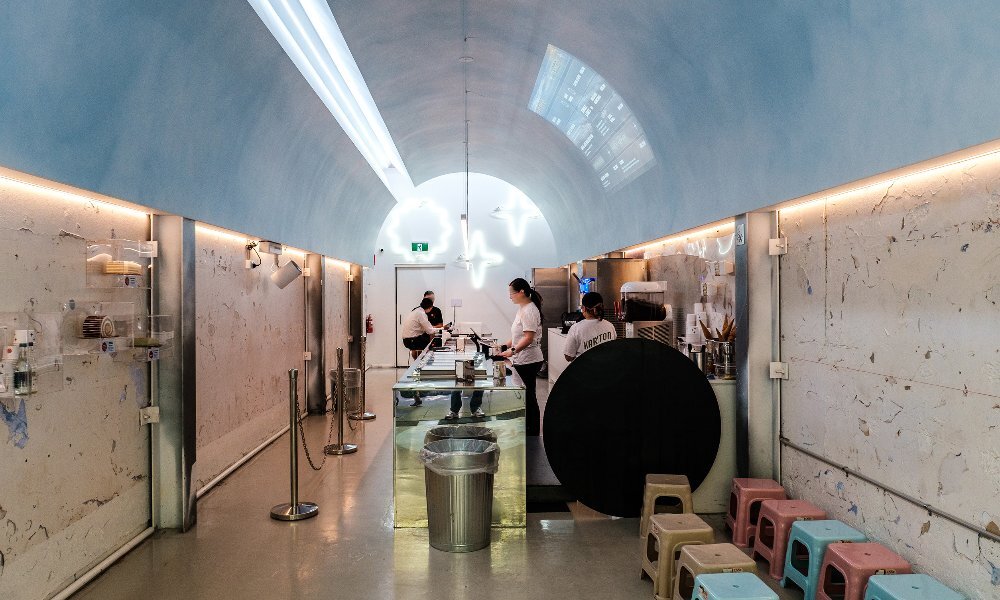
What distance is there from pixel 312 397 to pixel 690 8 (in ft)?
23.2

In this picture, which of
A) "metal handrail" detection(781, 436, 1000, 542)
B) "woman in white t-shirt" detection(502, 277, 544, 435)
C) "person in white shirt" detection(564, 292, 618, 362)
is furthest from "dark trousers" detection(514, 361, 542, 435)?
"metal handrail" detection(781, 436, 1000, 542)

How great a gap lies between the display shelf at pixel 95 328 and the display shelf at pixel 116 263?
0.46 feet

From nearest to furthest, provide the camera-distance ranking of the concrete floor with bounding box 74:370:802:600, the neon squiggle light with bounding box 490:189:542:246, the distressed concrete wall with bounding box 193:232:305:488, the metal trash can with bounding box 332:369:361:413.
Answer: the concrete floor with bounding box 74:370:802:600
the distressed concrete wall with bounding box 193:232:305:488
the metal trash can with bounding box 332:369:361:413
the neon squiggle light with bounding box 490:189:542:246

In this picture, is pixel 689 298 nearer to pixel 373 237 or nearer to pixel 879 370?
pixel 879 370

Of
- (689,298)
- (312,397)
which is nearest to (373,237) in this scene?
(312,397)

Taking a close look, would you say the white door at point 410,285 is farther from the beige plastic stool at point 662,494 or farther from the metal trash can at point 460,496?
the beige plastic stool at point 662,494

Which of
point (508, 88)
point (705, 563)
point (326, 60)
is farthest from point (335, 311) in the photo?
point (705, 563)

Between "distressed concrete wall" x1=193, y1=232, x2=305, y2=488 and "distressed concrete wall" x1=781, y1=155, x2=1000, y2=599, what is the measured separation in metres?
4.43

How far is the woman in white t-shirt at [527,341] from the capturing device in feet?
20.3

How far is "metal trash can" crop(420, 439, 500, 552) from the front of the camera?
13.3 feet

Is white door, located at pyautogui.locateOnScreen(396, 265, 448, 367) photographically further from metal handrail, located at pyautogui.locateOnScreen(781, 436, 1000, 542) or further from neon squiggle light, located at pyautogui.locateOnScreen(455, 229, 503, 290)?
metal handrail, located at pyautogui.locateOnScreen(781, 436, 1000, 542)

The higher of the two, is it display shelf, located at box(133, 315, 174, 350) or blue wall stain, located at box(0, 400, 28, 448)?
display shelf, located at box(133, 315, 174, 350)

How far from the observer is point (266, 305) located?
705 centimetres

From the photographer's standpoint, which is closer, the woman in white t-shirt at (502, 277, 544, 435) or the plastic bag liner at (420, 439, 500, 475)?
the plastic bag liner at (420, 439, 500, 475)
